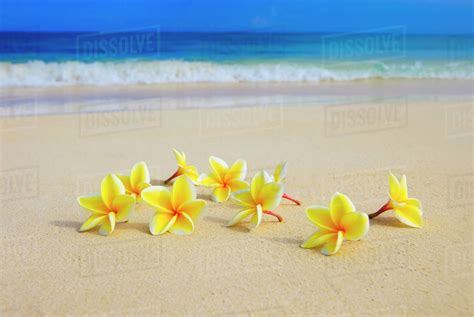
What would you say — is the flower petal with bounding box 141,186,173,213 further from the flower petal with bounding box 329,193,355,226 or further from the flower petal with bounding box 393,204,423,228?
the flower petal with bounding box 393,204,423,228

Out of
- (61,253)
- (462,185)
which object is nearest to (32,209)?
(61,253)

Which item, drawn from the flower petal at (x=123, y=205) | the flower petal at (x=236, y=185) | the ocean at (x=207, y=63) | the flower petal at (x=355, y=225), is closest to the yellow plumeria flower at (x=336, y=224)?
the flower petal at (x=355, y=225)

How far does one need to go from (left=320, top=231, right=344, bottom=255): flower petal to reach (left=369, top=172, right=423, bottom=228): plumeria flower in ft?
0.81

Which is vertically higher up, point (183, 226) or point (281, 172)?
point (281, 172)

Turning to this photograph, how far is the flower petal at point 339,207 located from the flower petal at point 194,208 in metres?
0.33

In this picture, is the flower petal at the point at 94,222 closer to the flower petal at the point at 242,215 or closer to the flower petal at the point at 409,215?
the flower petal at the point at 242,215

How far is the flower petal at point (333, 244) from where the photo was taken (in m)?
1.22

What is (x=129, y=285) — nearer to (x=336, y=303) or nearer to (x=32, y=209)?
(x=336, y=303)

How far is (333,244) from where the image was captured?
4.09 ft

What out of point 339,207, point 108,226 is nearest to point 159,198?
point 108,226

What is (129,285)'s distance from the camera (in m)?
1.11

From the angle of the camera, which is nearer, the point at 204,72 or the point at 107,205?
the point at 107,205

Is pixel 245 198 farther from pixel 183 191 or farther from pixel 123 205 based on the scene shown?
pixel 123 205

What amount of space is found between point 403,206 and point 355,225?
257mm
